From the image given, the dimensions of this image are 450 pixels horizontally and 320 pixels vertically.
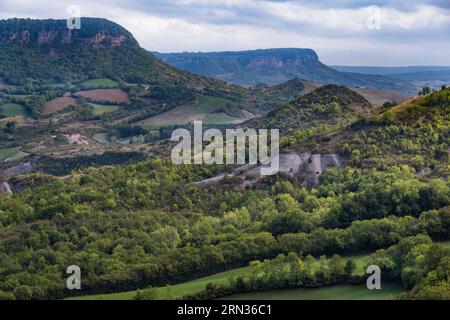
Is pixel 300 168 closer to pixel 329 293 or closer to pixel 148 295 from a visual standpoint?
pixel 329 293

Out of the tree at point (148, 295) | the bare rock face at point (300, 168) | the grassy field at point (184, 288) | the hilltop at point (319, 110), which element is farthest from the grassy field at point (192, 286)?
the hilltop at point (319, 110)

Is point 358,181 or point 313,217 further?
point 358,181

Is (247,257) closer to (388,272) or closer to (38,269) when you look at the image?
(388,272)

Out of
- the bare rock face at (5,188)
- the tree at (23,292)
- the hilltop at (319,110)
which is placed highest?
the hilltop at (319,110)

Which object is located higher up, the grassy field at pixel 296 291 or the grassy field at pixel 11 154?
the grassy field at pixel 296 291

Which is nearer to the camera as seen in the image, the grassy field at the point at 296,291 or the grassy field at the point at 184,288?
the grassy field at the point at 296,291

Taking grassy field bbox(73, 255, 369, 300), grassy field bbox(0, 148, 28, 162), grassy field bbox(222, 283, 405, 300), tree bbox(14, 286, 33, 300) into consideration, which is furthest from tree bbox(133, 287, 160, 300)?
grassy field bbox(0, 148, 28, 162)

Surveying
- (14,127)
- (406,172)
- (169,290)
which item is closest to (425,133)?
(406,172)

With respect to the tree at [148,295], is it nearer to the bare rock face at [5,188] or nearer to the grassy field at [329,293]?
the grassy field at [329,293]
